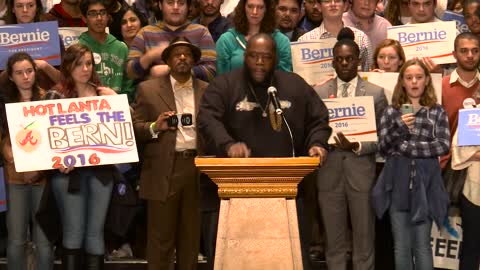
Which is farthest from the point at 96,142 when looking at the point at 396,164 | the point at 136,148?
the point at 396,164

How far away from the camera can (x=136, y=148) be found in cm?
859

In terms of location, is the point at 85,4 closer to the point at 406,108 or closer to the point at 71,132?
the point at 71,132

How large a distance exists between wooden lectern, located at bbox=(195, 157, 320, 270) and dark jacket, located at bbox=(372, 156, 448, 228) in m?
1.75

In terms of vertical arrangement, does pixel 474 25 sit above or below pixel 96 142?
above

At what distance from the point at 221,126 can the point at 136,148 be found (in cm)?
141

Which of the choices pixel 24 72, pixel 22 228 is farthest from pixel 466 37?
pixel 22 228

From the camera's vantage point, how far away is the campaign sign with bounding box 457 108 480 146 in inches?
334

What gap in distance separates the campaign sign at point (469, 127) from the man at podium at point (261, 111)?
1.29m

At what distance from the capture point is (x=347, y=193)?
8.61 metres

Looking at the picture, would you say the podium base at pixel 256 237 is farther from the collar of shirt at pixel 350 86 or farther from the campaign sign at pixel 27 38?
the campaign sign at pixel 27 38

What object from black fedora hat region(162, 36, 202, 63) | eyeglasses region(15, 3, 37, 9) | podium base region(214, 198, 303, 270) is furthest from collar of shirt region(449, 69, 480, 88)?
eyeglasses region(15, 3, 37, 9)

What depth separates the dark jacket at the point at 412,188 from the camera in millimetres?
8438

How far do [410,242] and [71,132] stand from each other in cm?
255

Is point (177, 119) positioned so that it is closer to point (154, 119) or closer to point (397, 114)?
point (154, 119)
